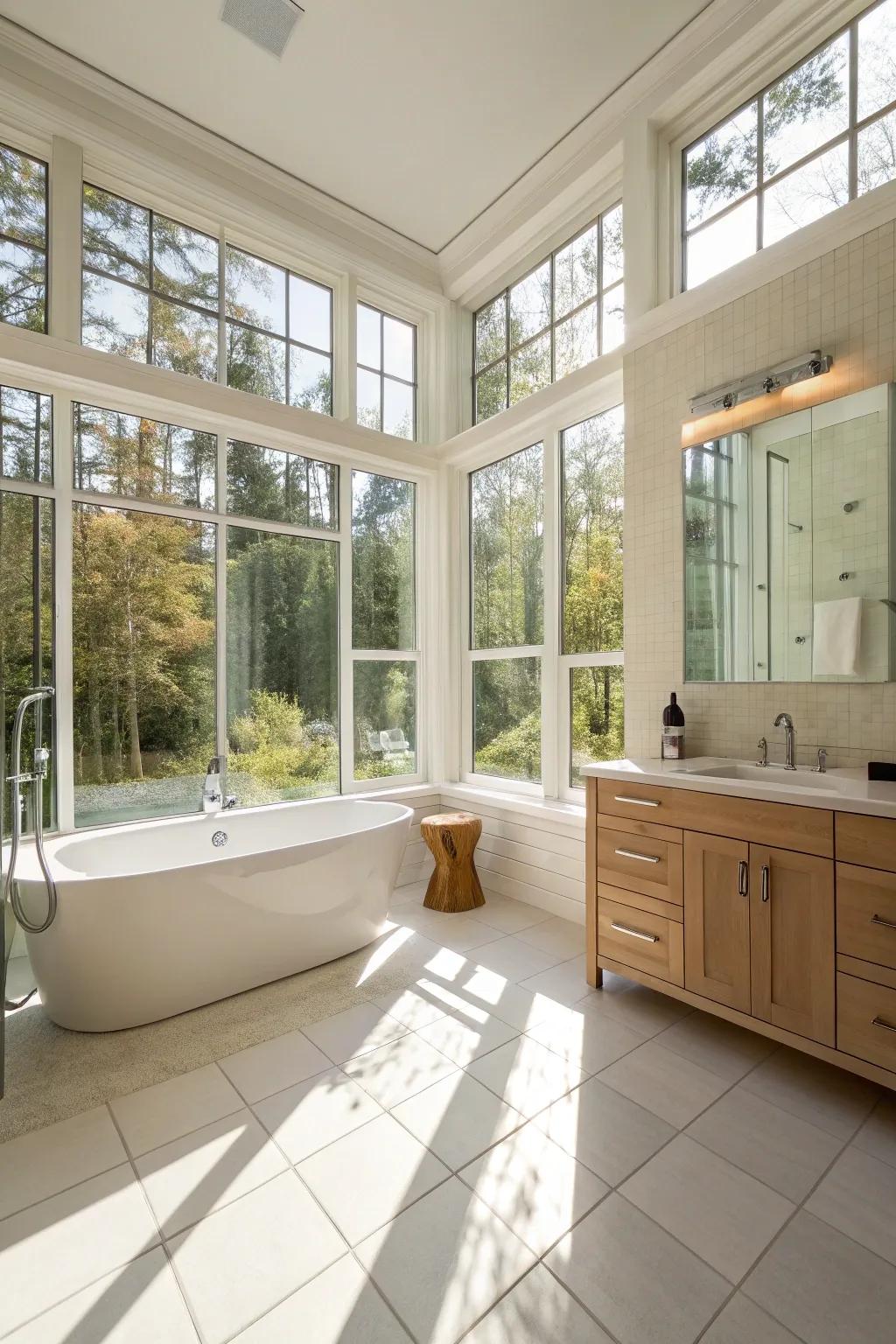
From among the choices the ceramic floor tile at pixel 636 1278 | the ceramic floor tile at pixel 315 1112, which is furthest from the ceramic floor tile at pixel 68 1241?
the ceramic floor tile at pixel 636 1278

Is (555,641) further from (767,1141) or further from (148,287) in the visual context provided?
(148,287)

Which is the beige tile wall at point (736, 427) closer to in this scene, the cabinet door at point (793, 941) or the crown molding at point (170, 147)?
the cabinet door at point (793, 941)

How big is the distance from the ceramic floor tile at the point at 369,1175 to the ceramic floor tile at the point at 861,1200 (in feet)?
2.86

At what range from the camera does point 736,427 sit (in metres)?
2.55

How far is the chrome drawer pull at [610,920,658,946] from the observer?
225 centimetres

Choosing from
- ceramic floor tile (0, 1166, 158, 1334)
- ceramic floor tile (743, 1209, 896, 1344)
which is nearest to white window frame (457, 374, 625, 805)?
ceramic floor tile (743, 1209, 896, 1344)

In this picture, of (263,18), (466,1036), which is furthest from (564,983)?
(263,18)

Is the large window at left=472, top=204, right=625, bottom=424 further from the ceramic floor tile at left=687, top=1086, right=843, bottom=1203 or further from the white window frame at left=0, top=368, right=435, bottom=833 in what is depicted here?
the ceramic floor tile at left=687, top=1086, right=843, bottom=1203

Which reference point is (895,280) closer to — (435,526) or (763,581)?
(763,581)

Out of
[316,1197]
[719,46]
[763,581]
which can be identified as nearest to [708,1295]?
[316,1197]

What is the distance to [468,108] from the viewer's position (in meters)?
2.93

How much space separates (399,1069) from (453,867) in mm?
1366

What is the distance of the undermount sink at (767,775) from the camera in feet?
6.85

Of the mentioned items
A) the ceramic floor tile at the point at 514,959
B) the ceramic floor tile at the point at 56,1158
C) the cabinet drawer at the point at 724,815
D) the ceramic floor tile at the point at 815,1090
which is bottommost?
the ceramic floor tile at the point at 56,1158
